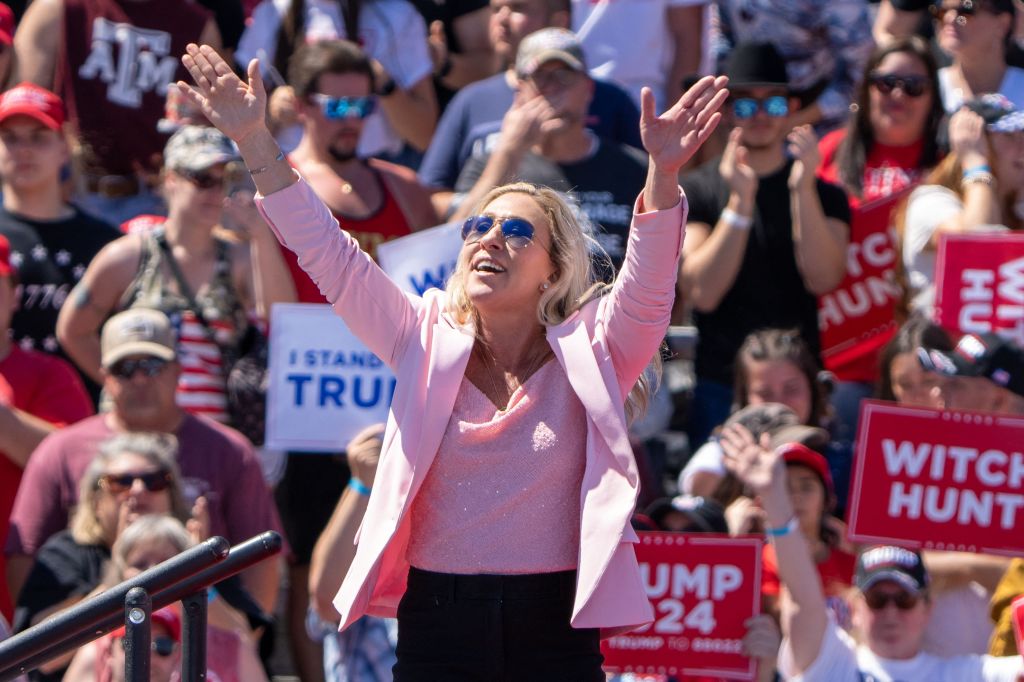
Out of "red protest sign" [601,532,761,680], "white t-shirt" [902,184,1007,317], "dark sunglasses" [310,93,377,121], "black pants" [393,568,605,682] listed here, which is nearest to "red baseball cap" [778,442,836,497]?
"red protest sign" [601,532,761,680]

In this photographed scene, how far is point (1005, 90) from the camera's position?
813 centimetres

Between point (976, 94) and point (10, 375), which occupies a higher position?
point (976, 94)

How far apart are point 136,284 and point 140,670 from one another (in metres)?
3.82

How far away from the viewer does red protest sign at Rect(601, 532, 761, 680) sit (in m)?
5.93

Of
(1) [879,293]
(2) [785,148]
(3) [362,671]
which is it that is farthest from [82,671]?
(2) [785,148]

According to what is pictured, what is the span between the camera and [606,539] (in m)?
4.04

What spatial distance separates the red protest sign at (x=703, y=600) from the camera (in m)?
5.93

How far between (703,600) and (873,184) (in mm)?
2560

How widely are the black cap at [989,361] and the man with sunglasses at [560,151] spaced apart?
137cm

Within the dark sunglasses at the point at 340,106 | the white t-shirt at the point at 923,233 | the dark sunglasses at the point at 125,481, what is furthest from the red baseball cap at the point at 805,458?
the dark sunglasses at the point at 340,106

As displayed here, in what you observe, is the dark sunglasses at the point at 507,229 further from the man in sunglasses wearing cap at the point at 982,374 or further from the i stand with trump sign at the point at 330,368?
the man in sunglasses wearing cap at the point at 982,374

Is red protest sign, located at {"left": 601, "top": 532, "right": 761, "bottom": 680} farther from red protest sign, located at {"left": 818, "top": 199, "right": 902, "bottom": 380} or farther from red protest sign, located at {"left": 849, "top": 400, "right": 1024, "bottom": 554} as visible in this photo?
red protest sign, located at {"left": 818, "top": 199, "right": 902, "bottom": 380}

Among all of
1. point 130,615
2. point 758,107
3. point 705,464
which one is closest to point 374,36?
point 758,107

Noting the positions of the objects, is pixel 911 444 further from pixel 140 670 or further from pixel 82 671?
pixel 140 670
